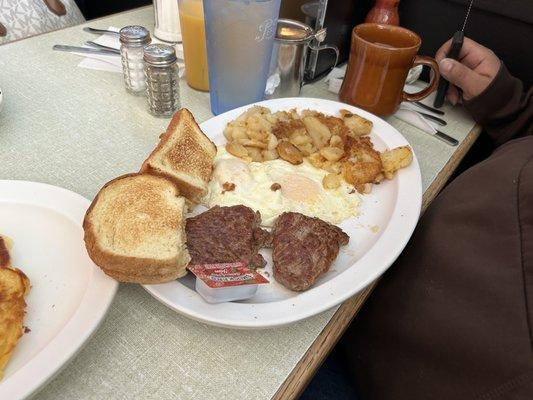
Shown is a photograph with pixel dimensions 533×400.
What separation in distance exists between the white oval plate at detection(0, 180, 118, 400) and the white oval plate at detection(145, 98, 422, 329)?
0.12 meters

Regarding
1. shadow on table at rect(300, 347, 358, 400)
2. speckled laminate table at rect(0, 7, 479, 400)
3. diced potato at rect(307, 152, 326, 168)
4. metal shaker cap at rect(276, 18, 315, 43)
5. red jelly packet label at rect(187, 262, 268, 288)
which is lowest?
shadow on table at rect(300, 347, 358, 400)

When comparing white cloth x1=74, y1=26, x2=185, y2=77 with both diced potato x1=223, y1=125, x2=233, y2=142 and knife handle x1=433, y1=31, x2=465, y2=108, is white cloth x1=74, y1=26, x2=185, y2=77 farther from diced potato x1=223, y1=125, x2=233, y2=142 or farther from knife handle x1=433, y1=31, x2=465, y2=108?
knife handle x1=433, y1=31, x2=465, y2=108

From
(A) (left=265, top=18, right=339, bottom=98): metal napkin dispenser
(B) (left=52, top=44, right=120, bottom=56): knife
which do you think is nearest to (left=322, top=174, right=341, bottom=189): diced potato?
(A) (left=265, top=18, right=339, bottom=98): metal napkin dispenser

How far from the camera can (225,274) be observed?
0.68 m

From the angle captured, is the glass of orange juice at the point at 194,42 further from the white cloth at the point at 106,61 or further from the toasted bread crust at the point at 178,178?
the toasted bread crust at the point at 178,178

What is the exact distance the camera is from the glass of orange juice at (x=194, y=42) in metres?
1.27

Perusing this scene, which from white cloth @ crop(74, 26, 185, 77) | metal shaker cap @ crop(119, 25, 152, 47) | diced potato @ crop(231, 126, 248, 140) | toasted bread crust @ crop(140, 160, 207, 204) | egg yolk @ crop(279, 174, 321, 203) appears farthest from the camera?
white cloth @ crop(74, 26, 185, 77)

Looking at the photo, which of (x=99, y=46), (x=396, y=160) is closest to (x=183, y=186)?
(x=396, y=160)

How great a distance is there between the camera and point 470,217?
852 mm

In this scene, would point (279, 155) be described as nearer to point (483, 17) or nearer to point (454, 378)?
point (454, 378)

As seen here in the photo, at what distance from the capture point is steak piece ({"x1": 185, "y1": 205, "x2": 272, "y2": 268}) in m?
0.76

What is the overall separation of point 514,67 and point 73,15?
6.74ft

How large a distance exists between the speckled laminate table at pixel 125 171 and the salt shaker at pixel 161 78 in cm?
5

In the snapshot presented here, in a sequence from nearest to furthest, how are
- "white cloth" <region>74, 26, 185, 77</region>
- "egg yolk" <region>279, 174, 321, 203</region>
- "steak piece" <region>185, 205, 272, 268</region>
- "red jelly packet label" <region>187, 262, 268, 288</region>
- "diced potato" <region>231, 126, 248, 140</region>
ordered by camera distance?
1. "red jelly packet label" <region>187, 262, 268, 288</region>
2. "steak piece" <region>185, 205, 272, 268</region>
3. "egg yolk" <region>279, 174, 321, 203</region>
4. "diced potato" <region>231, 126, 248, 140</region>
5. "white cloth" <region>74, 26, 185, 77</region>
